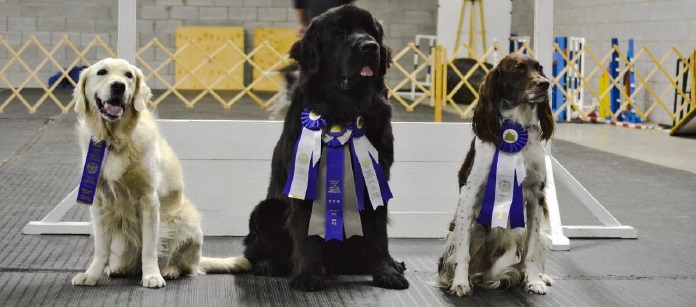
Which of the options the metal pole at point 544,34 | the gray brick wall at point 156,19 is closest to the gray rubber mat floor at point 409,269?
the metal pole at point 544,34

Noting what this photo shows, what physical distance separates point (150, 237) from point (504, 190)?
5.01 ft

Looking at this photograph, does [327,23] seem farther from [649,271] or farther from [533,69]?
[649,271]

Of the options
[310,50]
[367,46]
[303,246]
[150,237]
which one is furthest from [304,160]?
[150,237]

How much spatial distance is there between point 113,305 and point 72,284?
1.32 ft

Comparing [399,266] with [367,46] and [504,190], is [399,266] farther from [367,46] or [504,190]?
[367,46]

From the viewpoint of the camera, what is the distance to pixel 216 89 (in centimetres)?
1753

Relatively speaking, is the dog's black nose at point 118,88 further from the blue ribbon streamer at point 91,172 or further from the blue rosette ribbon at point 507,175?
Answer: the blue rosette ribbon at point 507,175

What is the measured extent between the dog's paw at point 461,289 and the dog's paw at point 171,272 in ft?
4.03

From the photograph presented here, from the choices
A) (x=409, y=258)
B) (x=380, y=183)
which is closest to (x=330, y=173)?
(x=380, y=183)

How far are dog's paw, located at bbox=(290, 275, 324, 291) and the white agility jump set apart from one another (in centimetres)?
131

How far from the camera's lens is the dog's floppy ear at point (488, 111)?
3.76 m

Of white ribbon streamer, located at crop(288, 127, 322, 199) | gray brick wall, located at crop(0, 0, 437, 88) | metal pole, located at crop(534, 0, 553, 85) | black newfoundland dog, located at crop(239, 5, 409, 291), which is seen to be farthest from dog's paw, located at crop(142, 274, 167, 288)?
gray brick wall, located at crop(0, 0, 437, 88)

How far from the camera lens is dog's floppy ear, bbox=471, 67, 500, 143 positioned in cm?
376

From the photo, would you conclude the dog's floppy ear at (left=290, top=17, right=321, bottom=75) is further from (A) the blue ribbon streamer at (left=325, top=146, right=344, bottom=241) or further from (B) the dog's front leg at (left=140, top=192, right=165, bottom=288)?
(B) the dog's front leg at (left=140, top=192, right=165, bottom=288)
